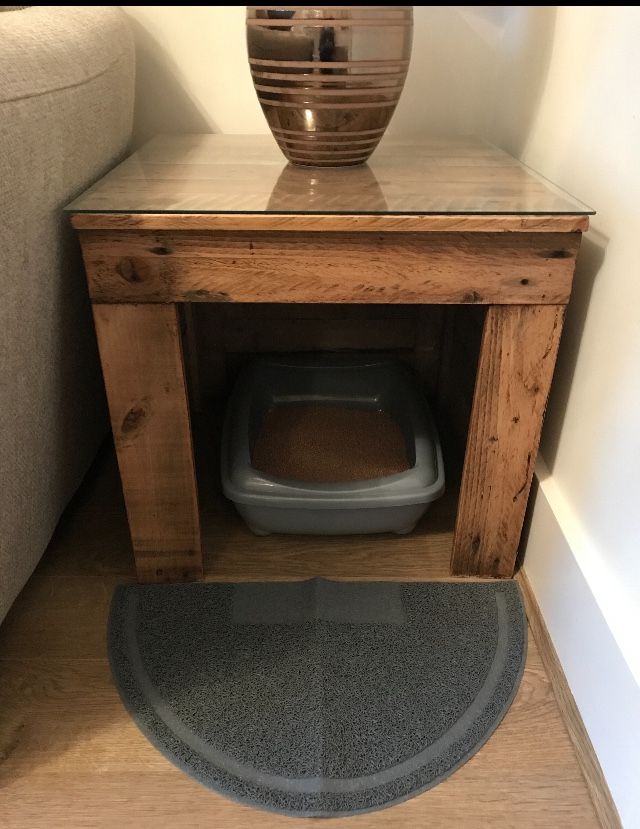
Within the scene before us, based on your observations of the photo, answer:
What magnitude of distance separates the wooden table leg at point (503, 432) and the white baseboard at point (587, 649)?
45 millimetres

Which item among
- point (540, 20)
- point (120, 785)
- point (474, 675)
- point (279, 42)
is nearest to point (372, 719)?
point (474, 675)

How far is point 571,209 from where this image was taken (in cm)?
77

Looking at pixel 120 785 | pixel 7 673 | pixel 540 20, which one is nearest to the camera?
pixel 120 785

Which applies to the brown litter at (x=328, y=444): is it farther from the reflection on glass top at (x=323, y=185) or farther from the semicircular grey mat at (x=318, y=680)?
the reflection on glass top at (x=323, y=185)

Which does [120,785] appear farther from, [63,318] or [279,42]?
[279,42]

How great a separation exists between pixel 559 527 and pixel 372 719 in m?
0.34

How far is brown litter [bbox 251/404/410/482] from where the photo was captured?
1145 millimetres

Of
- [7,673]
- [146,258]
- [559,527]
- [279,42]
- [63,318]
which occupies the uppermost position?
[279,42]

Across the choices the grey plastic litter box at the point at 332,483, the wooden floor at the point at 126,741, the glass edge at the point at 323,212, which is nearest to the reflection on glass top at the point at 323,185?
the glass edge at the point at 323,212

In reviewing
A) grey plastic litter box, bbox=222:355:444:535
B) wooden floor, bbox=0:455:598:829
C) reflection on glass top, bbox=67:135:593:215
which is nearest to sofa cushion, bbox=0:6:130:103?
reflection on glass top, bbox=67:135:593:215

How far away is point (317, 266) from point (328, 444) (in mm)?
467

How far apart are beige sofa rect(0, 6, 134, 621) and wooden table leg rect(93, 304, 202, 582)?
9 cm

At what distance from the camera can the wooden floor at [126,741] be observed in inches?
28.7

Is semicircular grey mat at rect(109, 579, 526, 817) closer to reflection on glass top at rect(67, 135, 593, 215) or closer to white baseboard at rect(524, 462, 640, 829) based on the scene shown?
white baseboard at rect(524, 462, 640, 829)
